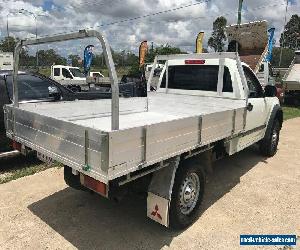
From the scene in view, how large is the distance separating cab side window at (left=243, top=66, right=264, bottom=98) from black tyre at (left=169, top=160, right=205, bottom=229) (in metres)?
2.44

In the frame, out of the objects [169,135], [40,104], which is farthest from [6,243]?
[169,135]

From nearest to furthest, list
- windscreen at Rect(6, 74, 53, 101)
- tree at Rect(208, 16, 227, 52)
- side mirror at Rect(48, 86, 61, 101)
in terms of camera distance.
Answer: windscreen at Rect(6, 74, 53, 101)
side mirror at Rect(48, 86, 61, 101)
tree at Rect(208, 16, 227, 52)

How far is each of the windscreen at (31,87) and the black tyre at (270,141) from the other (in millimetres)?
4763

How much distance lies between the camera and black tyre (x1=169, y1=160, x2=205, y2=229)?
4.19m

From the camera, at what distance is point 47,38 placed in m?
3.90

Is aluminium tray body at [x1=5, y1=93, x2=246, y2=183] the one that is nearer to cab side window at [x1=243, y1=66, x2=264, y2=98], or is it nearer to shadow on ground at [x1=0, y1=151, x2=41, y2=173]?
cab side window at [x1=243, y1=66, x2=264, y2=98]

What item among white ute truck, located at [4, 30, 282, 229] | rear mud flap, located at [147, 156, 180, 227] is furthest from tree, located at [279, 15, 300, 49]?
rear mud flap, located at [147, 156, 180, 227]

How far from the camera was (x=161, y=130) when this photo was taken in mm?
3654

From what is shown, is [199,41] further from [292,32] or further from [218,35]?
[292,32]

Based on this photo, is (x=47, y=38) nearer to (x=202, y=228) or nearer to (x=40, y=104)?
(x=40, y=104)

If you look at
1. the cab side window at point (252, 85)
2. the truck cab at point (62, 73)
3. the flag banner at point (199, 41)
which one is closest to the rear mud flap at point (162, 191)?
the cab side window at point (252, 85)

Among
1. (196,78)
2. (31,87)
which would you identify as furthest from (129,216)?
(31,87)

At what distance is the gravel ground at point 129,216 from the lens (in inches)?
166

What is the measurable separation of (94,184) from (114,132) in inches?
28.9
